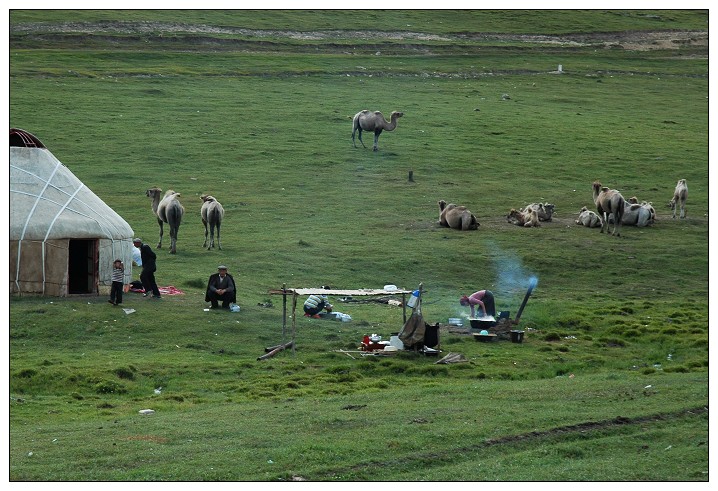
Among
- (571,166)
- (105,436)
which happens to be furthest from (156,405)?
(571,166)

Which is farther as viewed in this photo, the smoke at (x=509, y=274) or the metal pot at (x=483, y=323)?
the smoke at (x=509, y=274)

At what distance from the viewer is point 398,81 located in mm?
67250

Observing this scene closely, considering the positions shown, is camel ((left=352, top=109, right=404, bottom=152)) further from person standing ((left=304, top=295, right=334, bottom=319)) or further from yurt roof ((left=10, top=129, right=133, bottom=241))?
person standing ((left=304, top=295, right=334, bottom=319))

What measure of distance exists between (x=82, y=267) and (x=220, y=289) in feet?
12.4

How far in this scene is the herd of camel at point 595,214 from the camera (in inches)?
1463

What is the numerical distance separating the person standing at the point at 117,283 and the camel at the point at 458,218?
13.3 meters

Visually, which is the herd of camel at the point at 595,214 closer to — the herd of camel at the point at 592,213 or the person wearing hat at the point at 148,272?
the herd of camel at the point at 592,213

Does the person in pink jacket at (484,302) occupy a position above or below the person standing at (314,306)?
above

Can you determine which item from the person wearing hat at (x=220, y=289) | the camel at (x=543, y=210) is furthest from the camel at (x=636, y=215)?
the person wearing hat at (x=220, y=289)

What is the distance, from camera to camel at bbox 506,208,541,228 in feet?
125

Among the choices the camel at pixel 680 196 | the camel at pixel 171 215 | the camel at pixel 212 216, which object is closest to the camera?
the camel at pixel 171 215

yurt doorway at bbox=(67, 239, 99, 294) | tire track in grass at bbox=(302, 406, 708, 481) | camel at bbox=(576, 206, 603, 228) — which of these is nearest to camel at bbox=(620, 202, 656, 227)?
camel at bbox=(576, 206, 603, 228)

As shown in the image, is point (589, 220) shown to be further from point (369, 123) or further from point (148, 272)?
point (148, 272)

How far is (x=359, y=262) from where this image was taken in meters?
32.4
